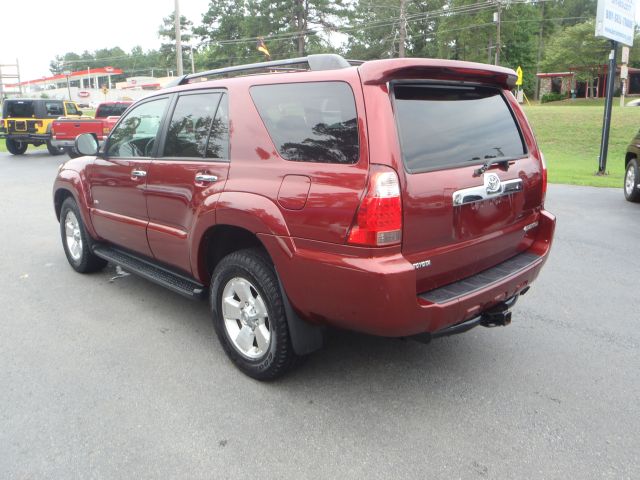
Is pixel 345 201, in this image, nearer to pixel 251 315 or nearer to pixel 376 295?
pixel 376 295

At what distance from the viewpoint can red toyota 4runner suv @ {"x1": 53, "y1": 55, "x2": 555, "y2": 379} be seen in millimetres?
2676

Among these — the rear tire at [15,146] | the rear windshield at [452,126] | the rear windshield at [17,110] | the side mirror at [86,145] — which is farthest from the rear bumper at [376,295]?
the rear tire at [15,146]

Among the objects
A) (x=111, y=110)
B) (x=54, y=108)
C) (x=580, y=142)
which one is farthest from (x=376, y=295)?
(x=580, y=142)

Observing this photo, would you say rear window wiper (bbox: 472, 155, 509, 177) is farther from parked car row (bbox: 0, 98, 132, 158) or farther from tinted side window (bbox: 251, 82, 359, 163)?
parked car row (bbox: 0, 98, 132, 158)

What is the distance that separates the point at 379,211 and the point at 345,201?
0.18 m

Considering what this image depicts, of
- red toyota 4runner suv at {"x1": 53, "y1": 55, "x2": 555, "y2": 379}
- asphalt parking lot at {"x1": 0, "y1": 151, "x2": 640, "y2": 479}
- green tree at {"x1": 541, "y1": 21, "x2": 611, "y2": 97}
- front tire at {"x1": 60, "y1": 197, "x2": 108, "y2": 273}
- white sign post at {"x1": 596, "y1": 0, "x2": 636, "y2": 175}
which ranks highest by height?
green tree at {"x1": 541, "y1": 21, "x2": 611, "y2": 97}

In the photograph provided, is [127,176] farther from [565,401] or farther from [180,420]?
[565,401]

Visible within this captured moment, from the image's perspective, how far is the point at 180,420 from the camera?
2.95 meters

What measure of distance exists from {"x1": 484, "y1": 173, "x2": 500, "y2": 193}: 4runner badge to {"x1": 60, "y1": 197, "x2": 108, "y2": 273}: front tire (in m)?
3.84

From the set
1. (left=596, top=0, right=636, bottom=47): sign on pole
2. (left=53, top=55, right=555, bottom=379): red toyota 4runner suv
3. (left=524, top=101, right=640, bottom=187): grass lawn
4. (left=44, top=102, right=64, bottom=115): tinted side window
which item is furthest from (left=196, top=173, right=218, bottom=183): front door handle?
(left=44, top=102, right=64, bottom=115): tinted side window

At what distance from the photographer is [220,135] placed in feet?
11.5

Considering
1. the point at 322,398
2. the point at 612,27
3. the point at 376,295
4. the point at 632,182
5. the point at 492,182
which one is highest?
the point at 612,27

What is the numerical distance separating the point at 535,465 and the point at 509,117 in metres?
2.14

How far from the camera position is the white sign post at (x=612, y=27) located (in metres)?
12.5
